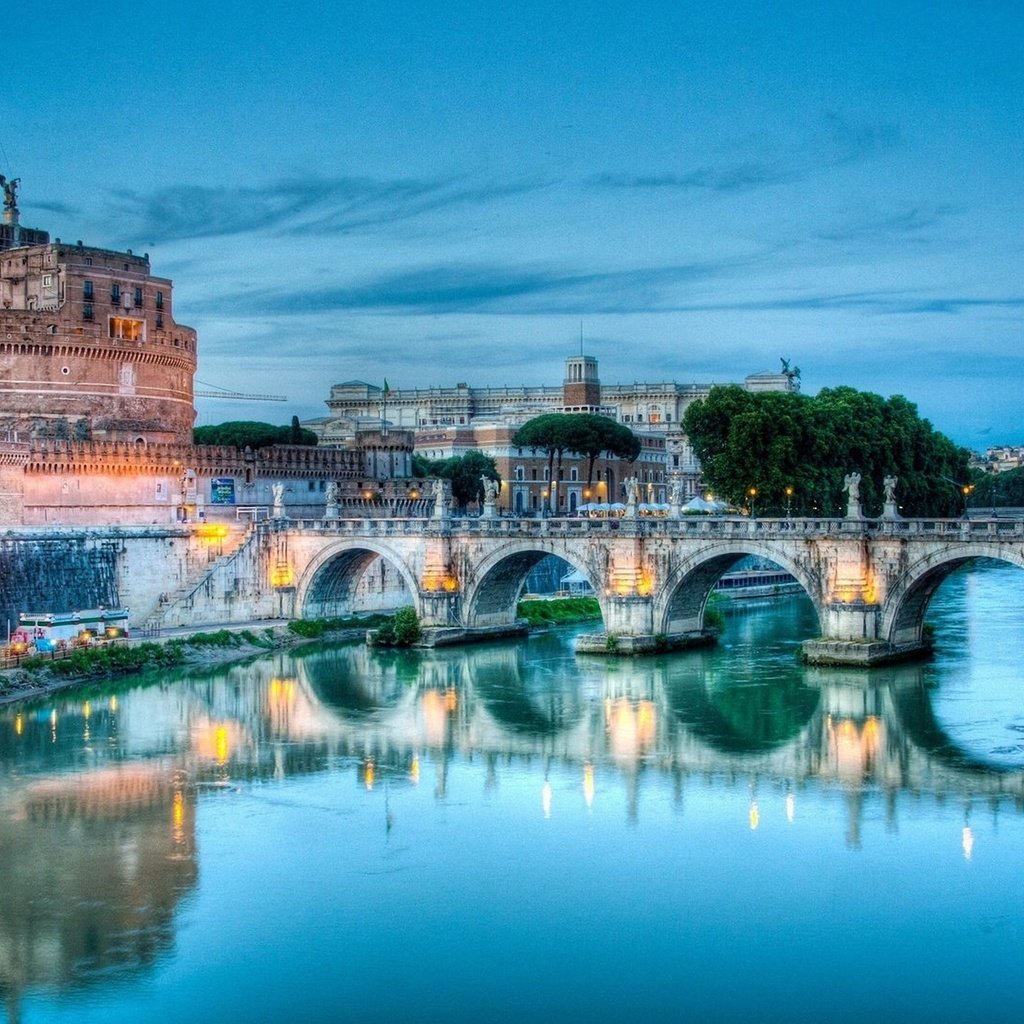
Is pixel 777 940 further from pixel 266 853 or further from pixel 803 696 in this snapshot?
pixel 803 696

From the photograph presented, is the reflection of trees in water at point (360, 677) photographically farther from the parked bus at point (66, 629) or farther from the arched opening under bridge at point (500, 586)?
the parked bus at point (66, 629)

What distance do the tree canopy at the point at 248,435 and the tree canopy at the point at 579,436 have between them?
13.5 m

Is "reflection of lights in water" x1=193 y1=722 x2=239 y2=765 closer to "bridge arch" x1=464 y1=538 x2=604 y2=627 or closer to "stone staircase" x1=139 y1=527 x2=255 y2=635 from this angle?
"stone staircase" x1=139 y1=527 x2=255 y2=635

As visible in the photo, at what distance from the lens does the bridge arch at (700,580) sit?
145 feet

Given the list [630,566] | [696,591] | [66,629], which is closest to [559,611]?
[696,591]

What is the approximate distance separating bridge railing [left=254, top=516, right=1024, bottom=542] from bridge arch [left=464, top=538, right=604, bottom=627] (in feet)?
1.61

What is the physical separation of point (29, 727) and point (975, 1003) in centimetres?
2420

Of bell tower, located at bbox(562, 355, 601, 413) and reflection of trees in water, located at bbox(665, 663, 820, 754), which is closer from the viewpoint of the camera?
reflection of trees in water, located at bbox(665, 663, 820, 754)

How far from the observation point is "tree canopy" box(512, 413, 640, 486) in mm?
93312

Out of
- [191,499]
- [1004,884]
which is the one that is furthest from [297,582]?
[1004,884]

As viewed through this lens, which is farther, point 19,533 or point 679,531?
point 19,533

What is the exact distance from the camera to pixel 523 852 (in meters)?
26.3

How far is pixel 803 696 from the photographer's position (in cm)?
4000

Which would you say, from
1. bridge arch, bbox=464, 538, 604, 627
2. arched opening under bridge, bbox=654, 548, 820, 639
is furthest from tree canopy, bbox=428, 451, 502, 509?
arched opening under bridge, bbox=654, 548, 820, 639
